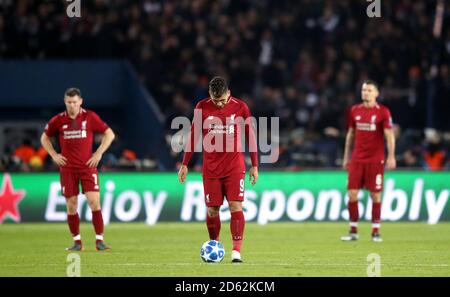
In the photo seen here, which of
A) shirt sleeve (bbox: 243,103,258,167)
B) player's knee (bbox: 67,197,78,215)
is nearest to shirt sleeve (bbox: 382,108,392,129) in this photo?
shirt sleeve (bbox: 243,103,258,167)

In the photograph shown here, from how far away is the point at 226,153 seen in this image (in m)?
14.7

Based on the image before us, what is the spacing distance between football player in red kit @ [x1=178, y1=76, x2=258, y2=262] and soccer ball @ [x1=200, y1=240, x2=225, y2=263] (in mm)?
188

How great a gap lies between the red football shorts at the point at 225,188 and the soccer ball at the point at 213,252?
Answer: 518 mm

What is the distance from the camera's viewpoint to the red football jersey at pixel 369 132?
19016 mm

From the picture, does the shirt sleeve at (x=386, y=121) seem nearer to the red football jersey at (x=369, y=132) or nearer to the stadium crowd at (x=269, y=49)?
the red football jersey at (x=369, y=132)

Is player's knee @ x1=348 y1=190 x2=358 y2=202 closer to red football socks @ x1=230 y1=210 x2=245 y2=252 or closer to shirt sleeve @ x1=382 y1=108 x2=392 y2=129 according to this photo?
shirt sleeve @ x1=382 y1=108 x2=392 y2=129

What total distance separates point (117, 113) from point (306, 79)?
5.63 metres

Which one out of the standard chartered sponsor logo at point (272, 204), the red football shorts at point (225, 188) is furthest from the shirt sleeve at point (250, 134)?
the standard chartered sponsor logo at point (272, 204)

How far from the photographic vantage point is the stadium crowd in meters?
28.6

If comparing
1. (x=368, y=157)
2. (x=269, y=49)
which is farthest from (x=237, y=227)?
(x=269, y=49)

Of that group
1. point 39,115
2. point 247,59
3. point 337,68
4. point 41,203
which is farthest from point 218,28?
point 41,203
